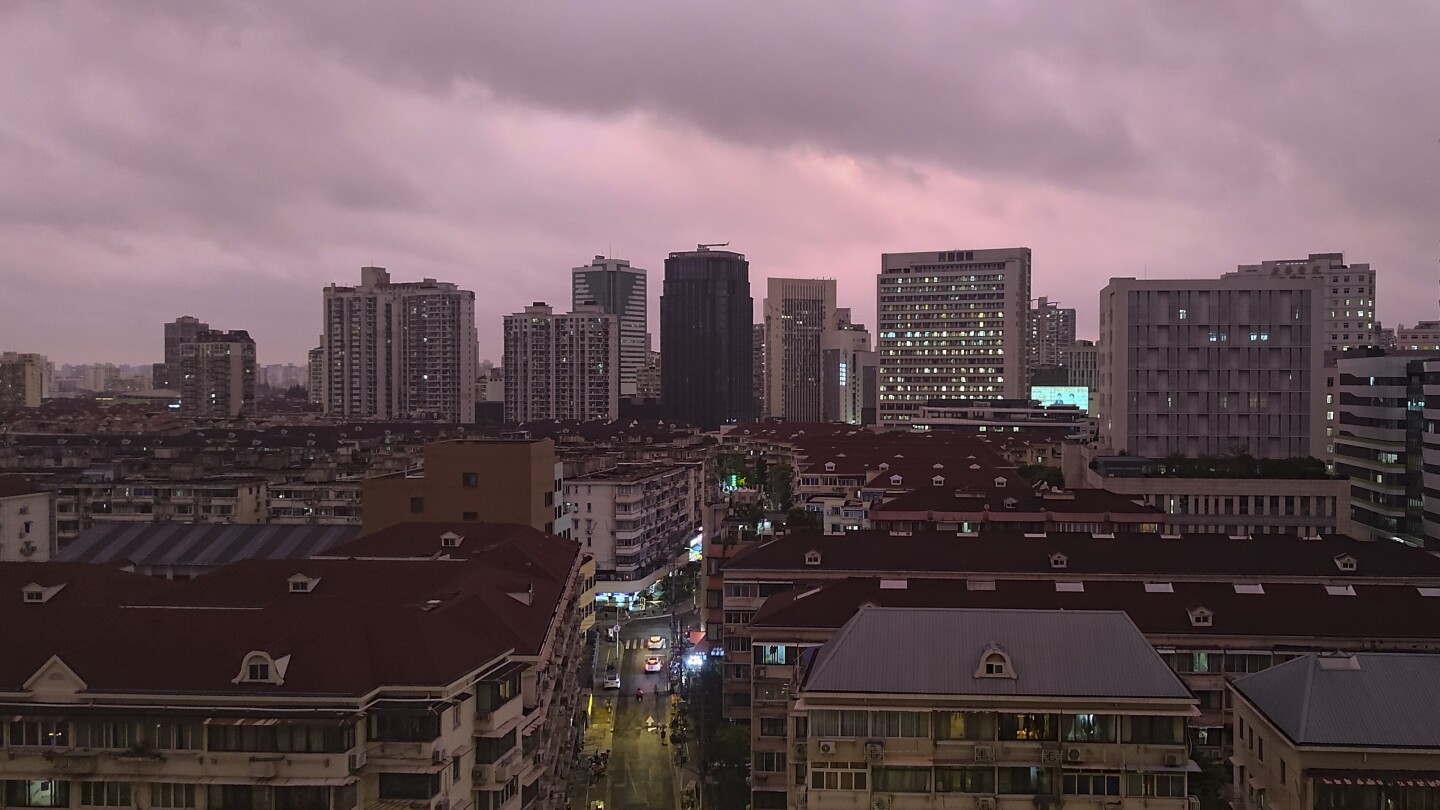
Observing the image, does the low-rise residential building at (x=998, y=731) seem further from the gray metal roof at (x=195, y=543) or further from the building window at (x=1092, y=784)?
the gray metal roof at (x=195, y=543)

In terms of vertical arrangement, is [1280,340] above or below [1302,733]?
above

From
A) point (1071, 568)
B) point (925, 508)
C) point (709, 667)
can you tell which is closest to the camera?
point (1071, 568)

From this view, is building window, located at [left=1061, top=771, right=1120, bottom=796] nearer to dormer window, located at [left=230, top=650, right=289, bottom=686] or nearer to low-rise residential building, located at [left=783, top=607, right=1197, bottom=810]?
low-rise residential building, located at [left=783, top=607, right=1197, bottom=810]

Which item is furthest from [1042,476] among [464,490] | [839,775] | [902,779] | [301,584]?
[301,584]

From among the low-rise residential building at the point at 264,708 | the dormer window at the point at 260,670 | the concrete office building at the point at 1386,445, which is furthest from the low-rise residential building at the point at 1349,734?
the concrete office building at the point at 1386,445

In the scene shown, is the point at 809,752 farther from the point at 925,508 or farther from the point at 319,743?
the point at 925,508

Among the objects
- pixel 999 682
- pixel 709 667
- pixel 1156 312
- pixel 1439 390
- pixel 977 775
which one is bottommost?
pixel 709 667

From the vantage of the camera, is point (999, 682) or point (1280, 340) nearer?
point (999, 682)

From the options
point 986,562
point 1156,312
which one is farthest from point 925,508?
point 1156,312
